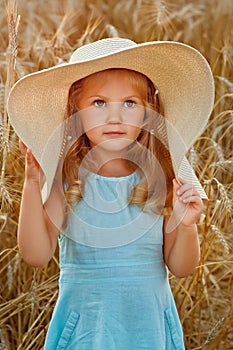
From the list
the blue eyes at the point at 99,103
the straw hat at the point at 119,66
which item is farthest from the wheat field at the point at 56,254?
the blue eyes at the point at 99,103

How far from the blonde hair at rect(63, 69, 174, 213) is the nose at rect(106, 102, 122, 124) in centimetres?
9

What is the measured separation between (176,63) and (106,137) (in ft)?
0.81

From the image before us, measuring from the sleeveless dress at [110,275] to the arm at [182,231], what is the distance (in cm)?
2

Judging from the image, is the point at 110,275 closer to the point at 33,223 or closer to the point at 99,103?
the point at 33,223

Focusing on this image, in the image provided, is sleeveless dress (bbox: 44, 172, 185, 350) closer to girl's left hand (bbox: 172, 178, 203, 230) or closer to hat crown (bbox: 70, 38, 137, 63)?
girl's left hand (bbox: 172, 178, 203, 230)

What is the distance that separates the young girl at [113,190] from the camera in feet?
6.85

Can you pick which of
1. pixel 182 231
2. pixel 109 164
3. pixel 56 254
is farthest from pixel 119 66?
pixel 56 254

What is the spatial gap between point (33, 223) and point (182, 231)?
34cm

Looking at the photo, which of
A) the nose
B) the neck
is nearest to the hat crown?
the nose

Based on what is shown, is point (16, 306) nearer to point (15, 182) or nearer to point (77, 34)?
point (15, 182)

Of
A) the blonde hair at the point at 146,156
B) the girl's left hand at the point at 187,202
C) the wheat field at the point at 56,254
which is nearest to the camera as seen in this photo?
the girl's left hand at the point at 187,202

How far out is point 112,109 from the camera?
2061 millimetres

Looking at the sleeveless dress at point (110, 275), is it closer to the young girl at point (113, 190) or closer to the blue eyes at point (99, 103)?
the young girl at point (113, 190)

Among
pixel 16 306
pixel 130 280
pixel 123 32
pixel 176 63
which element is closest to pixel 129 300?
pixel 130 280
